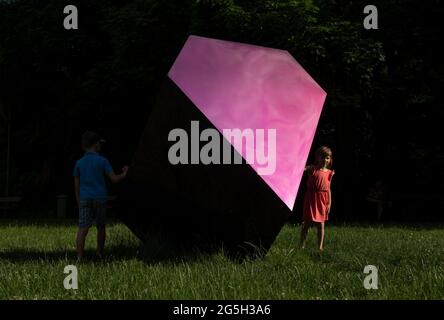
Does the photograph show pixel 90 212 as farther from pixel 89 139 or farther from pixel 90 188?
pixel 89 139

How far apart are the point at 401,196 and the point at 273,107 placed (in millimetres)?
15054

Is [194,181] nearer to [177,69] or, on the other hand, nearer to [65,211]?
[177,69]

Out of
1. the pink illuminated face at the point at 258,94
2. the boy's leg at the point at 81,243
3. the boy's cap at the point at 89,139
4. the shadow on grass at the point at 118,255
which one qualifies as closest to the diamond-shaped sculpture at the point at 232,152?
the pink illuminated face at the point at 258,94

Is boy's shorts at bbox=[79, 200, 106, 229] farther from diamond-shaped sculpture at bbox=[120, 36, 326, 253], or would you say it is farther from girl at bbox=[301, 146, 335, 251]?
girl at bbox=[301, 146, 335, 251]

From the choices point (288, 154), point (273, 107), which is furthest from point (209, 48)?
point (288, 154)

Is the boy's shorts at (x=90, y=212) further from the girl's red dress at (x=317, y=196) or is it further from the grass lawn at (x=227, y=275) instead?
the girl's red dress at (x=317, y=196)

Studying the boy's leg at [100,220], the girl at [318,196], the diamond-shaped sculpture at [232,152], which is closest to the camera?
the diamond-shaped sculpture at [232,152]

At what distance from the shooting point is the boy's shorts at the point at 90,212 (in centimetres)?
729

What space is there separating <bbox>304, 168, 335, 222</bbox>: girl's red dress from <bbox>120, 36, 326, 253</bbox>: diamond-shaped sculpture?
5.68 feet

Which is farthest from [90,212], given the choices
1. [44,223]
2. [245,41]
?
[245,41]

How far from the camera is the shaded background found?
17.0 m

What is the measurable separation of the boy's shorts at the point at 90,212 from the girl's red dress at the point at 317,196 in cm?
309

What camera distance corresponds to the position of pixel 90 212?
739 centimetres

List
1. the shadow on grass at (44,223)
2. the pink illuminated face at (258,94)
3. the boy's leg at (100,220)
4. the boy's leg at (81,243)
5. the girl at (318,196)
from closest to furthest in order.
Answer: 1. the pink illuminated face at (258,94)
2. the boy's leg at (81,243)
3. the boy's leg at (100,220)
4. the girl at (318,196)
5. the shadow on grass at (44,223)
